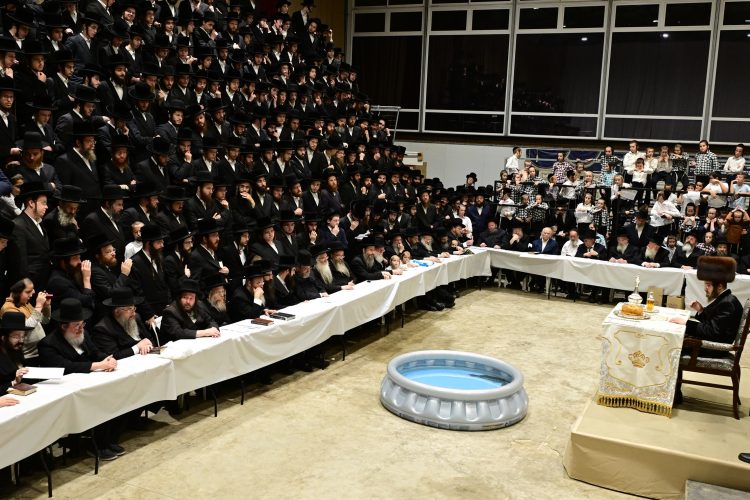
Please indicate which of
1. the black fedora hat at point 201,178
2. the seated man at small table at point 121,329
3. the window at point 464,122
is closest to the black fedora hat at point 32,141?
the seated man at small table at point 121,329

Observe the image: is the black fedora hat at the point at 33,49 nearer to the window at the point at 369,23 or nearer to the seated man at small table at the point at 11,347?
the seated man at small table at the point at 11,347

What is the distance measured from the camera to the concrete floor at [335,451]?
5898 mm

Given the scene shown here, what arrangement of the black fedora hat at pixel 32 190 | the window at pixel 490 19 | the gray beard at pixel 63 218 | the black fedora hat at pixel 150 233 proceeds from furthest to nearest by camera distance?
the window at pixel 490 19 < the black fedora hat at pixel 150 233 < the gray beard at pixel 63 218 < the black fedora hat at pixel 32 190

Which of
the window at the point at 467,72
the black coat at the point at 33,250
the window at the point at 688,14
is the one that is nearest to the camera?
the black coat at the point at 33,250

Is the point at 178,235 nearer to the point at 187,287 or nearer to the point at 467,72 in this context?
the point at 187,287

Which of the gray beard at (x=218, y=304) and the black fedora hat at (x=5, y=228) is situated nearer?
the black fedora hat at (x=5, y=228)

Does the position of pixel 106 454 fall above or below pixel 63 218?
below

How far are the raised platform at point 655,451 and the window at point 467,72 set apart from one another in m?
15.3

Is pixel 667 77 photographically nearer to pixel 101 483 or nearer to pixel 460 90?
pixel 460 90

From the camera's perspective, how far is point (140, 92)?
9.99 metres

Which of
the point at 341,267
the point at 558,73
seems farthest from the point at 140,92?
the point at 558,73

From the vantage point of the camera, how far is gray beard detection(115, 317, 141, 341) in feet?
22.0

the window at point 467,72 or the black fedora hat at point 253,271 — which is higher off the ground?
the window at point 467,72

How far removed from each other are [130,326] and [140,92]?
4.46 metres
